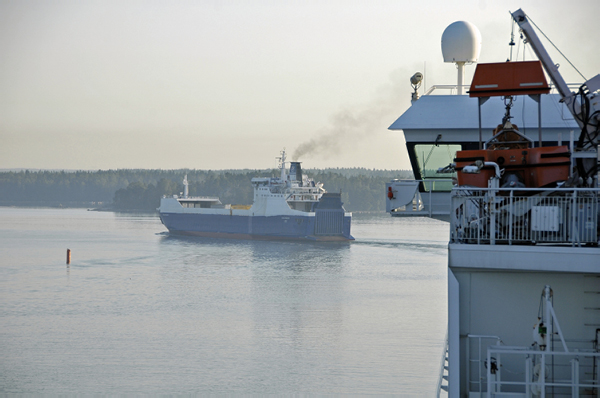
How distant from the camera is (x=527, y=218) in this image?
26.1 feet

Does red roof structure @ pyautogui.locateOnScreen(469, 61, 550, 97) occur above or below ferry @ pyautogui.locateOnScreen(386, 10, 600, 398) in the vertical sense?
above

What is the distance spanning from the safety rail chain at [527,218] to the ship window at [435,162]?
5.61 metres

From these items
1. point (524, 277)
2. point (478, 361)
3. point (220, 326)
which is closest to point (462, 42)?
point (524, 277)

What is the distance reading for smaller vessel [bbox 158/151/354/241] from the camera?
2426 inches

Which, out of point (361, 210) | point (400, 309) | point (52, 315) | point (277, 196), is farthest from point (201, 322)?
point (361, 210)

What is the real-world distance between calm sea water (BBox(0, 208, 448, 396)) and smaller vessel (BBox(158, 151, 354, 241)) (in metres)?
20.1

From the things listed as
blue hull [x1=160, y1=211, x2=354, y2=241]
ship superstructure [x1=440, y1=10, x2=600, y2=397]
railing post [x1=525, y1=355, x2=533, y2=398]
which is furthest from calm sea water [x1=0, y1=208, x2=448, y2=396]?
blue hull [x1=160, y1=211, x2=354, y2=241]

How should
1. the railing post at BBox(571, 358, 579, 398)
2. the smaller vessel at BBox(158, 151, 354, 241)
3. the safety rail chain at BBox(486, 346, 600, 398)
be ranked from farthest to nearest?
the smaller vessel at BBox(158, 151, 354, 241) < the safety rail chain at BBox(486, 346, 600, 398) < the railing post at BBox(571, 358, 579, 398)

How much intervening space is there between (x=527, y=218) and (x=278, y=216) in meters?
55.0

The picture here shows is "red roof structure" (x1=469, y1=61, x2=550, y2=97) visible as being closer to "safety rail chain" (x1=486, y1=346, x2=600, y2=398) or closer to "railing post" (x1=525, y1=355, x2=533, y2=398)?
"safety rail chain" (x1=486, y1=346, x2=600, y2=398)

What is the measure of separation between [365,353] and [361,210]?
15240 centimetres

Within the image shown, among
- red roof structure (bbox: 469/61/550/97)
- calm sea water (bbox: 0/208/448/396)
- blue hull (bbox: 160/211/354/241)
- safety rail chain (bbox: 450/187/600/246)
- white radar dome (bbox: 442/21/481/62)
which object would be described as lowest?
calm sea water (bbox: 0/208/448/396)

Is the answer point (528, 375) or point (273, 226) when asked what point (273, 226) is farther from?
point (528, 375)

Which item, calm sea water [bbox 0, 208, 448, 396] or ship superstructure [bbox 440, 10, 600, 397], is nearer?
ship superstructure [bbox 440, 10, 600, 397]
